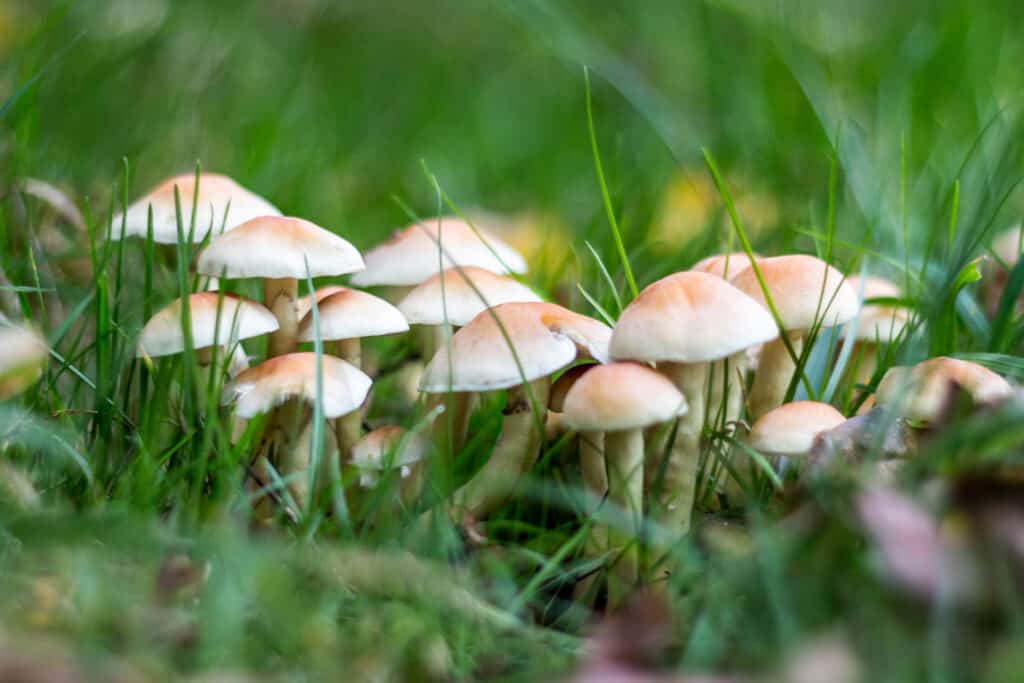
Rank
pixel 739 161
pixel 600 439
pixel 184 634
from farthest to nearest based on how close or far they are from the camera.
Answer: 1. pixel 739 161
2. pixel 600 439
3. pixel 184 634

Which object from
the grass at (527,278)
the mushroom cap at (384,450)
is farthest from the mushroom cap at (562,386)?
the mushroom cap at (384,450)

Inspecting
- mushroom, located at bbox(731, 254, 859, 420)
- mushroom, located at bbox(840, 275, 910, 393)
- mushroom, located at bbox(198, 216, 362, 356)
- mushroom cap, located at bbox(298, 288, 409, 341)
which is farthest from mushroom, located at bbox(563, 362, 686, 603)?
mushroom, located at bbox(840, 275, 910, 393)

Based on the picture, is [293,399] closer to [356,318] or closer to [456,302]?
[356,318]

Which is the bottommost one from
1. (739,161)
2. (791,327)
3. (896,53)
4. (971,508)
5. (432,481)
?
(432,481)

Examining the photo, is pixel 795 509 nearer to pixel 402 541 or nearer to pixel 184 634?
pixel 402 541

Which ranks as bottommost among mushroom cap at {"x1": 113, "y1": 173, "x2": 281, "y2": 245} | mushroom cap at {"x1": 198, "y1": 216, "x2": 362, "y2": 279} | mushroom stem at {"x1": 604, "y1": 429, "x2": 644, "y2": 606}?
mushroom stem at {"x1": 604, "y1": 429, "x2": 644, "y2": 606}

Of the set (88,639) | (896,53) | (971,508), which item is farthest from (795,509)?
(896,53)

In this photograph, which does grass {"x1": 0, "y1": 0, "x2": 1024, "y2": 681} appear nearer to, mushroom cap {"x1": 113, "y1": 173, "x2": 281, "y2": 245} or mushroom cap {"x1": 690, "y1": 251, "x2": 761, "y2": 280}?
mushroom cap {"x1": 113, "y1": 173, "x2": 281, "y2": 245}
